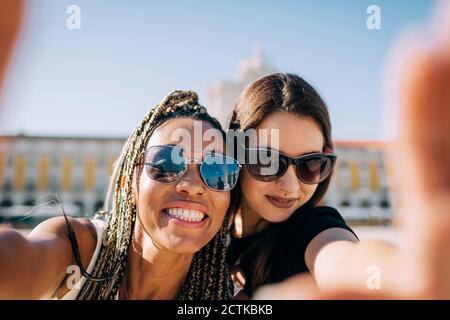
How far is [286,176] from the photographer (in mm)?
1887

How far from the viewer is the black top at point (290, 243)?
173 centimetres

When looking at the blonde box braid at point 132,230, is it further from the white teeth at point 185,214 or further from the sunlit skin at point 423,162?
the sunlit skin at point 423,162

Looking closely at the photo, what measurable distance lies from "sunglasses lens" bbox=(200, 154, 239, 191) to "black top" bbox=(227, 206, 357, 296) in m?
0.39

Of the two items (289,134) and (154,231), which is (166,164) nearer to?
(154,231)

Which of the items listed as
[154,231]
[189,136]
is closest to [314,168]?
[189,136]

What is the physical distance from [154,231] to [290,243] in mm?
629

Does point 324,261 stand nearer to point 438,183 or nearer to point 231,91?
point 438,183

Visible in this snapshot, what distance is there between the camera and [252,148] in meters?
1.91

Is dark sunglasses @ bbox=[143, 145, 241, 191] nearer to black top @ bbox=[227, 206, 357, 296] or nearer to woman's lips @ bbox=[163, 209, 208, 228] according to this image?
woman's lips @ bbox=[163, 209, 208, 228]

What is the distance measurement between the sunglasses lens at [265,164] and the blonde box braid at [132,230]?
0.20m

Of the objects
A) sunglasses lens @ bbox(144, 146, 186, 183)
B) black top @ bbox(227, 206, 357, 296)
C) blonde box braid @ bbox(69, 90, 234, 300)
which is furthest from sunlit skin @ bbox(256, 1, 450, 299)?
blonde box braid @ bbox(69, 90, 234, 300)
